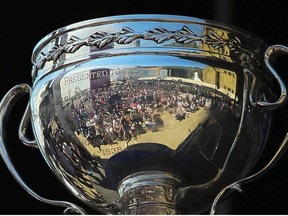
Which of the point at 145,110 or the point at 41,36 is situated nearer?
the point at 145,110

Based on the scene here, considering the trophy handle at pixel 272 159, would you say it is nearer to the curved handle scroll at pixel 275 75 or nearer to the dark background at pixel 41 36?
the curved handle scroll at pixel 275 75

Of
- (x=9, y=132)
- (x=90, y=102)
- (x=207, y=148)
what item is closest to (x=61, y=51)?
(x=90, y=102)

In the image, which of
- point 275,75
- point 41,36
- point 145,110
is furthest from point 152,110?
point 41,36

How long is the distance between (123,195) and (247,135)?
148mm

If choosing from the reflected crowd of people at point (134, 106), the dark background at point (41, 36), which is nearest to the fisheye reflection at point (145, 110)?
the reflected crowd of people at point (134, 106)

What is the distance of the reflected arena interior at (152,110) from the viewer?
1151 millimetres

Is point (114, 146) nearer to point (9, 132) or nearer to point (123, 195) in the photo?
point (123, 195)

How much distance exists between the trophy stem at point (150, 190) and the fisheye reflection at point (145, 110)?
4 centimetres

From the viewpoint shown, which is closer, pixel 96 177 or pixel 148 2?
pixel 96 177

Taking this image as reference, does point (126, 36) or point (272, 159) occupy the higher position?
point (126, 36)

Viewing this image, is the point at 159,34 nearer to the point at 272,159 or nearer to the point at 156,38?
the point at 156,38

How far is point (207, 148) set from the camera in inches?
45.5

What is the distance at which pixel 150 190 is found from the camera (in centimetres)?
117

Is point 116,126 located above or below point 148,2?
below
